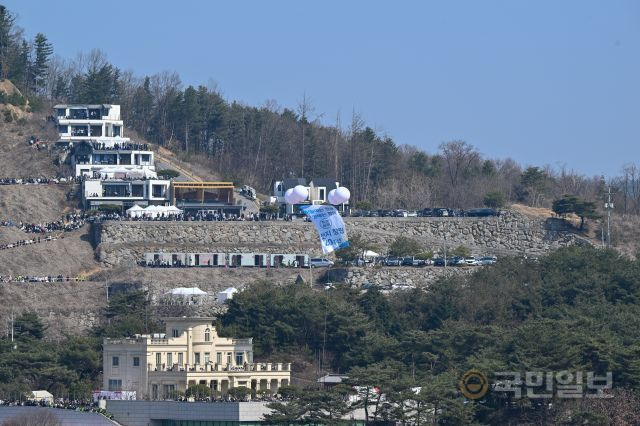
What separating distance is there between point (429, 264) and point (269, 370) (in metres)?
29.7

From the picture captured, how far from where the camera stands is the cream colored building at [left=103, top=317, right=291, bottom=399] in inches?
3762

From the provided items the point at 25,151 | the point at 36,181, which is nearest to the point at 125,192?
the point at 36,181

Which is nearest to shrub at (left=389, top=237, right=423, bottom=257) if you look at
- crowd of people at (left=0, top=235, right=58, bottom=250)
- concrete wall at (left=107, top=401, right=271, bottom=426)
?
crowd of people at (left=0, top=235, right=58, bottom=250)

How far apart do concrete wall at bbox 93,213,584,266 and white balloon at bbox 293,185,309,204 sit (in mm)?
4333

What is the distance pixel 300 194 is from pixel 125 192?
37.3ft

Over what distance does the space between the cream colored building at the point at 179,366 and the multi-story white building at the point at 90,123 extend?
172 feet

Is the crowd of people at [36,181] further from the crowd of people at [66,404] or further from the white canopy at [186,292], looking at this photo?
the crowd of people at [66,404]

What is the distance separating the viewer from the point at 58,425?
294 feet

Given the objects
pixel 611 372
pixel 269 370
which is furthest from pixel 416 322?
pixel 611 372

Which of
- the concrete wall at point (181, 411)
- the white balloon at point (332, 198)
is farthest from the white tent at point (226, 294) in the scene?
the concrete wall at point (181, 411)

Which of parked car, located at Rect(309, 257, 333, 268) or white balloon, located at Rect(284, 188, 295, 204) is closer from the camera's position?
parked car, located at Rect(309, 257, 333, 268)

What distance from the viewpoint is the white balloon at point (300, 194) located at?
13612 centimetres

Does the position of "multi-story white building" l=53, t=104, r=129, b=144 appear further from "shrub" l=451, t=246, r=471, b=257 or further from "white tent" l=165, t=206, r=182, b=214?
"shrub" l=451, t=246, r=471, b=257

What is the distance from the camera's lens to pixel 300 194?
13612cm
